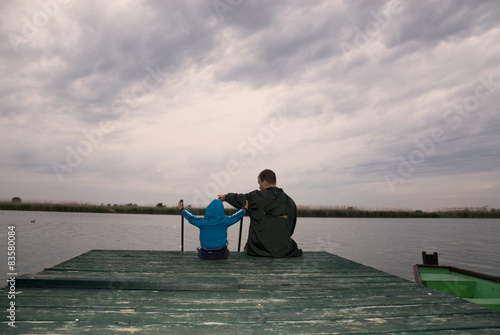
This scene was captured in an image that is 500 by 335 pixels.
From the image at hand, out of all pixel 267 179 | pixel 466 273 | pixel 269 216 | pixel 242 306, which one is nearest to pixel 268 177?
pixel 267 179

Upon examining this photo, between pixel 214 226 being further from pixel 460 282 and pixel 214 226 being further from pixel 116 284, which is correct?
pixel 460 282

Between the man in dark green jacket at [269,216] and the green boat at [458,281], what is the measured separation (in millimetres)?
3522

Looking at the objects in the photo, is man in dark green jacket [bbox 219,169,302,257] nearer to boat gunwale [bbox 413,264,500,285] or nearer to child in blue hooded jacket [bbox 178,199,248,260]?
child in blue hooded jacket [bbox 178,199,248,260]

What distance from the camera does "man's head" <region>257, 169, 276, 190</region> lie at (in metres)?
6.66

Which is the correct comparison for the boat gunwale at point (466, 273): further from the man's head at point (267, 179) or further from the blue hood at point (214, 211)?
the blue hood at point (214, 211)

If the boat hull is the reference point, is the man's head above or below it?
above

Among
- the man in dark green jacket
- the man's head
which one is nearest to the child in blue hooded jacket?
the man in dark green jacket

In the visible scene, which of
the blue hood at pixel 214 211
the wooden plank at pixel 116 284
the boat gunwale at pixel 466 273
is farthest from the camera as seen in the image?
the boat gunwale at pixel 466 273

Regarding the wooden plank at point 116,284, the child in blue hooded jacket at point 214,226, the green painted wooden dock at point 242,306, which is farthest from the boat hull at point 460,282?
the wooden plank at point 116,284

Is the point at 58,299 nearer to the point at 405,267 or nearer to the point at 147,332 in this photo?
the point at 147,332

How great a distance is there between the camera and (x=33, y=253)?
16062mm

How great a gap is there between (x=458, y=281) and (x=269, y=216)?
15.2 ft

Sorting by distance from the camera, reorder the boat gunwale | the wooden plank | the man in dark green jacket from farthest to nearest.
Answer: the boat gunwale, the man in dark green jacket, the wooden plank

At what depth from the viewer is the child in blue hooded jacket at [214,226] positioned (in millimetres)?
5793
